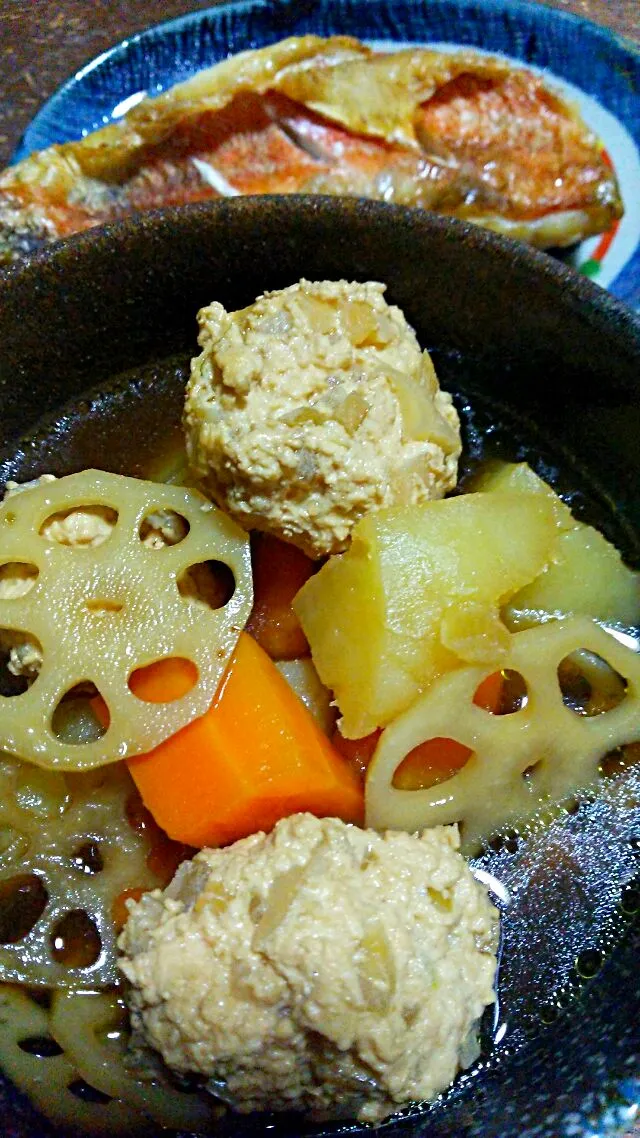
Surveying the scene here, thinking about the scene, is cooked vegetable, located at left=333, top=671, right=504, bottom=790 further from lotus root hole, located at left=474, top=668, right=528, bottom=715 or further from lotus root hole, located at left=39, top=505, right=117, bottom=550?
lotus root hole, located at left=39, top=505, right=117, bottom=550

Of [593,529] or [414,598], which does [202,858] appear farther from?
[593,529]

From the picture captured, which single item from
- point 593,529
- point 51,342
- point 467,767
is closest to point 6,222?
point 51,342

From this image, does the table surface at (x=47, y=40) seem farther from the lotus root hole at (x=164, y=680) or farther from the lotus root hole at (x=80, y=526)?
the lotus root hole at (x=164, y=680)

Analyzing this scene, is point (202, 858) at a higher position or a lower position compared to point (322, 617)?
lower

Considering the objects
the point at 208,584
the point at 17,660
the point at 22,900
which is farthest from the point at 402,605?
the point at 22,900

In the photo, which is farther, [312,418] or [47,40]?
[47,40]

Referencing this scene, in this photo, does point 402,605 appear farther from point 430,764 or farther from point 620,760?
point 620,760
